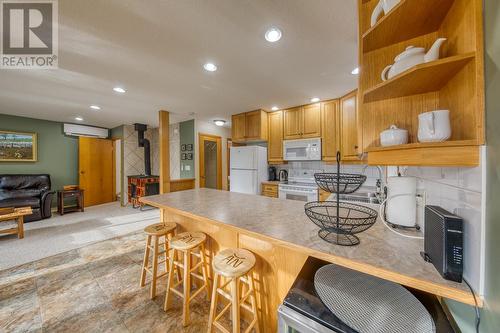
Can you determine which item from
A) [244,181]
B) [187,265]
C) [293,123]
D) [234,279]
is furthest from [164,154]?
[234,279]

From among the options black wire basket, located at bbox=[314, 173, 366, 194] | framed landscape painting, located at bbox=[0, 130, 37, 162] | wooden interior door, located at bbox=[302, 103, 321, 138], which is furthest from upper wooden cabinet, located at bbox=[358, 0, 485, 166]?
framed landscape painting, located at bbox=[0, 130, 37, 162]

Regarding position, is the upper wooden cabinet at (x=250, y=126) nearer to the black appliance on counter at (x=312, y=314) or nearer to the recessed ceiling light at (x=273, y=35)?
the recessed ceiling light at (x=273, y=35)

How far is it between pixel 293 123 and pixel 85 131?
5971 millimetres

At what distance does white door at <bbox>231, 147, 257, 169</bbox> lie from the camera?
367cm

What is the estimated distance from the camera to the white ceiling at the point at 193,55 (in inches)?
52.5

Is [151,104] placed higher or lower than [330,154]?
higher

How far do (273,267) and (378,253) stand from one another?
74 cm

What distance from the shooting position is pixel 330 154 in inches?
127

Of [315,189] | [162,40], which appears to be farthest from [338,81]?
[162,40]

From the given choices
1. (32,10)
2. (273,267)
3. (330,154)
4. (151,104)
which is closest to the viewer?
(273,267)

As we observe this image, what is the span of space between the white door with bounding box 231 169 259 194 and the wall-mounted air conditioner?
4.73 m

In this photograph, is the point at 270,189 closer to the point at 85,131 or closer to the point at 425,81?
the point at 425,81

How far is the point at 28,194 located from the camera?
3904 mm

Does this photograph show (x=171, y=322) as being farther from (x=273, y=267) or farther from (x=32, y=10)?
(x=32, y=10)
